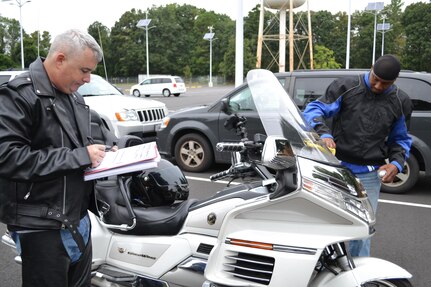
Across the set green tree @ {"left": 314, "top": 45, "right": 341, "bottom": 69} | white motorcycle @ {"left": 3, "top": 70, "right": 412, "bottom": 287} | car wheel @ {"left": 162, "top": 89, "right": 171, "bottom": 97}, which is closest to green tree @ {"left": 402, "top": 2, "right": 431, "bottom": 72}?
green tree @ {"left": 314, "top": 45, "right": 341, "bottom": 69}

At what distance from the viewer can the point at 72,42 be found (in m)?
1.93

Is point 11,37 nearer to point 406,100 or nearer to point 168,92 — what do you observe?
point 168,92

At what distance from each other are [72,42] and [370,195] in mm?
2476

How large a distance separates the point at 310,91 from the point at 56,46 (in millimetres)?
5288

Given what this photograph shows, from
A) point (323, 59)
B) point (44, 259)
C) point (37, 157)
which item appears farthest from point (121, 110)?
point (323, 59)

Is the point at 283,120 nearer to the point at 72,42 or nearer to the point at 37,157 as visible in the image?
the point at 72,42

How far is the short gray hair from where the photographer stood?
1927 millimetres

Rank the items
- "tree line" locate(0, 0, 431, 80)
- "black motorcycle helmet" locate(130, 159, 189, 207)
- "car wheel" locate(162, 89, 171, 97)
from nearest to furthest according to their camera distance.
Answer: "black motorcycle helmet" locate(130, 159, 189, 207) < "car wheel" locate(162, 89, 171, 97) < "tree line" locate(0, 0, 431, 80)

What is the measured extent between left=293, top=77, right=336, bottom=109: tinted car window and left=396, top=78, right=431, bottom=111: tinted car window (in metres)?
1.12

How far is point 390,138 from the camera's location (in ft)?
11.0

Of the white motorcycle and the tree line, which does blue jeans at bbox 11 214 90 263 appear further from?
the tree line

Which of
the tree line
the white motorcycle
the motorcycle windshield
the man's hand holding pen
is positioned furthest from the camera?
the tree line

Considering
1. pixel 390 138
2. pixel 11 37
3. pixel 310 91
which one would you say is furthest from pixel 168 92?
pixel 11 37

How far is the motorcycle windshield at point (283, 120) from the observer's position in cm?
250
